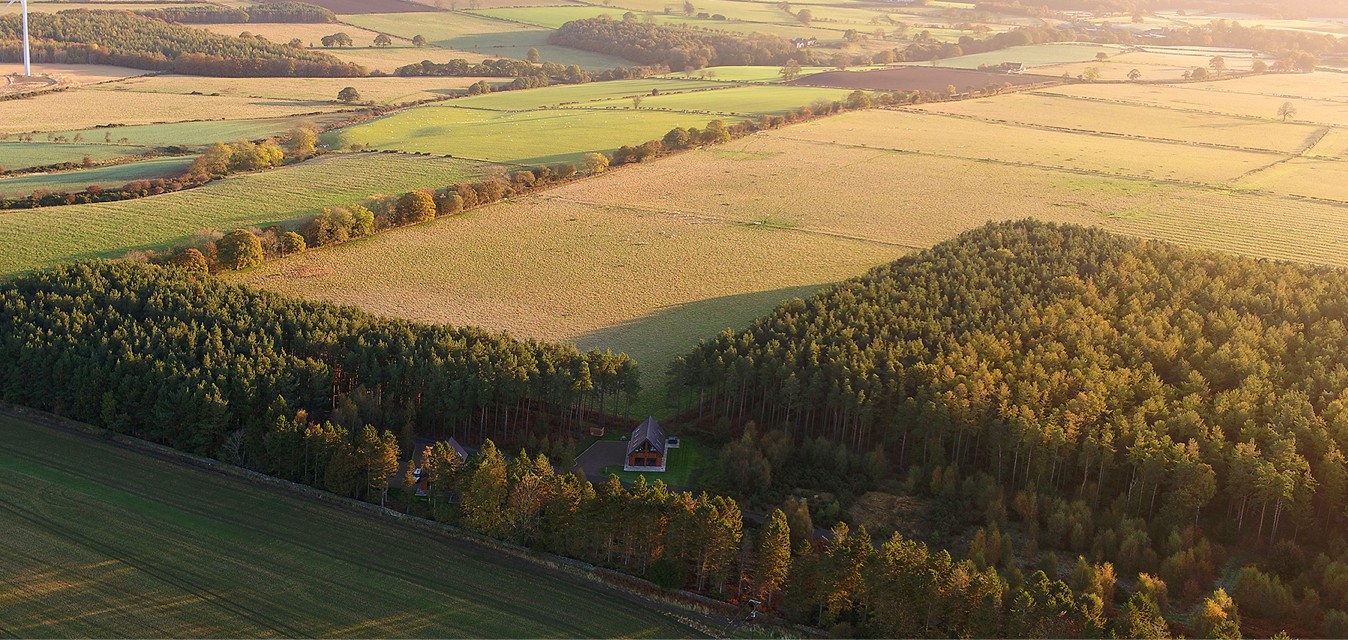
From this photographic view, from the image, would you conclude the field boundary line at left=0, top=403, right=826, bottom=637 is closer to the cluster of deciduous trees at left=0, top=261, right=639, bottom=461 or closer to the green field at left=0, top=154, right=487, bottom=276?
the cluster of deciduous trees at left=0, top=261, right=639, bottom=461

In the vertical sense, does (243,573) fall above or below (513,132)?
below

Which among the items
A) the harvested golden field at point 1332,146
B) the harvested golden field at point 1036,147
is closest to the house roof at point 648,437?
the harvested golden field at point 1036,147

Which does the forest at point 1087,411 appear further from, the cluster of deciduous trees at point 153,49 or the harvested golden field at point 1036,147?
the cluster of deciduous trees at point 153,49

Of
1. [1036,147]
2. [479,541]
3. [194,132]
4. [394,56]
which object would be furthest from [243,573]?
[394,56]

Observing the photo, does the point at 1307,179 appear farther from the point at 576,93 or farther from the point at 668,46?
the point at 668,46

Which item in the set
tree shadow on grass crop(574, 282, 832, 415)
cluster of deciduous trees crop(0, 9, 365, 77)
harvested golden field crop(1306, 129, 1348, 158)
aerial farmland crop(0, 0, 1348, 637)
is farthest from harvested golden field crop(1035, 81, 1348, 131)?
cluster of deciduous trees crop(0, 9, 365, 77)
